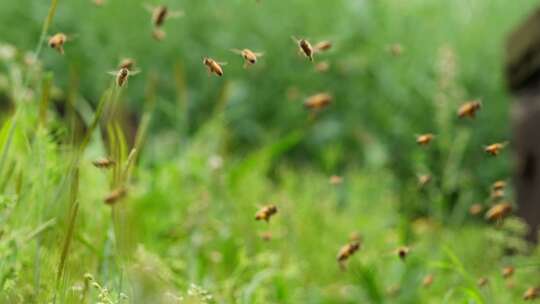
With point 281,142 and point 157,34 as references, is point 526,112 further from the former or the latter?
point 157,34

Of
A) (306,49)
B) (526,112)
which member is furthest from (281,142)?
(306,49)

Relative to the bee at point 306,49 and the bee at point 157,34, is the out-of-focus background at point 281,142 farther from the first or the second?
the bee at point 306,49

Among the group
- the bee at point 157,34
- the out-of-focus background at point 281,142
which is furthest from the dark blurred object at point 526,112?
the bee at point 157,34

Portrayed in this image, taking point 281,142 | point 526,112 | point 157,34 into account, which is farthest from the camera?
point 526,112

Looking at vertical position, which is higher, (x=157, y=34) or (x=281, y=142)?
(x=281, y=142)

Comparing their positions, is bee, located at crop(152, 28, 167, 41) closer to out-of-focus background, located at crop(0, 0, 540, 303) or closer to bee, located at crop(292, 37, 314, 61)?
out-of-focus background, located at crop(0, 0, 540, 303)

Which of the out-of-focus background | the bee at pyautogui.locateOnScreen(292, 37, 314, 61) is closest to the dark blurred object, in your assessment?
the out-of-focus background

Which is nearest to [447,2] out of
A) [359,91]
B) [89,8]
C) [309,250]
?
[359,91]
